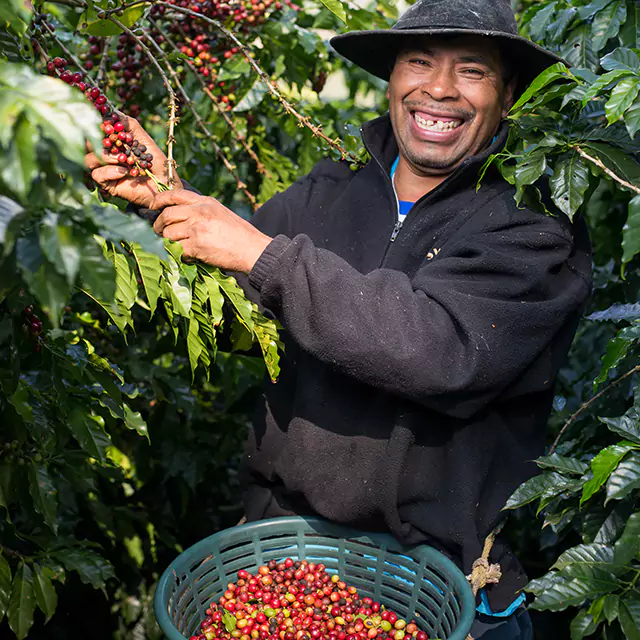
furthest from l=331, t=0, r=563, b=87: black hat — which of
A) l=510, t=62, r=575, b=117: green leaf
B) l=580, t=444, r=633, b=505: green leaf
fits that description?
l=580, t=444, r=633, b=505: green leaf

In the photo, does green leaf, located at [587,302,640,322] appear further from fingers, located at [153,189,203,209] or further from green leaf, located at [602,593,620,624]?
fingers, located at [153,189,203,209]

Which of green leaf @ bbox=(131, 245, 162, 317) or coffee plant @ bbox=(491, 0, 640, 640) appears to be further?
coffee plant @ bbox=(491, 0, 640, 640)

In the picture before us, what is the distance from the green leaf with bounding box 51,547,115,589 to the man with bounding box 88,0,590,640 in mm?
426

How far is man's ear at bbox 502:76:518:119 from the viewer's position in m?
2.37

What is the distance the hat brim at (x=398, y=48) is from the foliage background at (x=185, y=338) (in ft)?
0.51

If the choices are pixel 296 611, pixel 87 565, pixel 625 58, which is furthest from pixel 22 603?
pixel 625 58

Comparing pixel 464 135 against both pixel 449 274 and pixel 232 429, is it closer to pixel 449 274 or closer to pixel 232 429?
pixel 449 274

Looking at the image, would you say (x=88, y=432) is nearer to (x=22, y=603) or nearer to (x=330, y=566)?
(x=22, y=603)

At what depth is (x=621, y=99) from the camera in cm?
181

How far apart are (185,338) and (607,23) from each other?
1489mm

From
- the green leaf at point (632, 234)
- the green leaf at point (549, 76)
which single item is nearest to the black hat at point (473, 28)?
the green leaf at point (549, 76)

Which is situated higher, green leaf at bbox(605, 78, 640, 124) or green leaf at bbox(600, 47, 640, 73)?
green leaf at bbox(600, 47, 640, 73)

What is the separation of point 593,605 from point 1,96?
4.96 ft

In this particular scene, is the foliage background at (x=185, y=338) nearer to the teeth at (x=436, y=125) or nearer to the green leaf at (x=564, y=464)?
the green leaf at (x=564, y=464)
